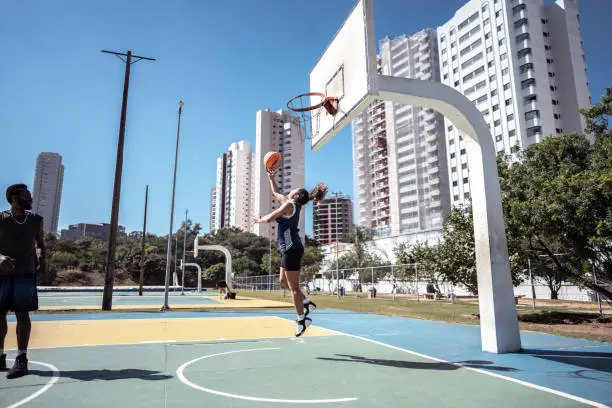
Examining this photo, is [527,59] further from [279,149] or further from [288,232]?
[288,232]

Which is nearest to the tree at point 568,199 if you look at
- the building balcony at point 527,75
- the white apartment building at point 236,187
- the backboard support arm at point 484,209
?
the backboard support arm at point 484,209

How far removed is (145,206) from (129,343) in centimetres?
2682

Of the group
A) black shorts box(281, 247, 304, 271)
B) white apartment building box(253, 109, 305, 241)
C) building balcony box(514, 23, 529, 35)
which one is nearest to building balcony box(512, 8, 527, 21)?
building balcony box(514, 23, 529, 35)

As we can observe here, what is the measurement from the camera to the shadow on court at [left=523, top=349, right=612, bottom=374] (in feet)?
18.0

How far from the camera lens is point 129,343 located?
23.4ft

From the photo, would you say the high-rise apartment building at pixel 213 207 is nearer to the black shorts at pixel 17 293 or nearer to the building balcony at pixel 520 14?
the building balcony at pixel 520 14

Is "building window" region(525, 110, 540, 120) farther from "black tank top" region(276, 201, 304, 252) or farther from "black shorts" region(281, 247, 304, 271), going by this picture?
"black shorts" region(281, 247, 304, 271)

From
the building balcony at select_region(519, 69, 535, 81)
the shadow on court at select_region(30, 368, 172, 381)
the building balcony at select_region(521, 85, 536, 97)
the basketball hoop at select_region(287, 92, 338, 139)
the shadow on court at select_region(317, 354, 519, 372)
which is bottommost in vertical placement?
the shadow on court at select_region(317, 354, 519, 372)

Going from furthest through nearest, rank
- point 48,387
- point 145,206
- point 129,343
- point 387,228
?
point 387,228, point 145,206, point 129,343, point 48,387

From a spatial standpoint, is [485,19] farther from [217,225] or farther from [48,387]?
[217,225]

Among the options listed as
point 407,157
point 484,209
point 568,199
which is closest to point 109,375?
point 484,209

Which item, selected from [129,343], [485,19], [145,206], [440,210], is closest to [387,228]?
[440,210]

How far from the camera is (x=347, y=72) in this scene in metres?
7.48

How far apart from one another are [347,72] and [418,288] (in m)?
29.7
